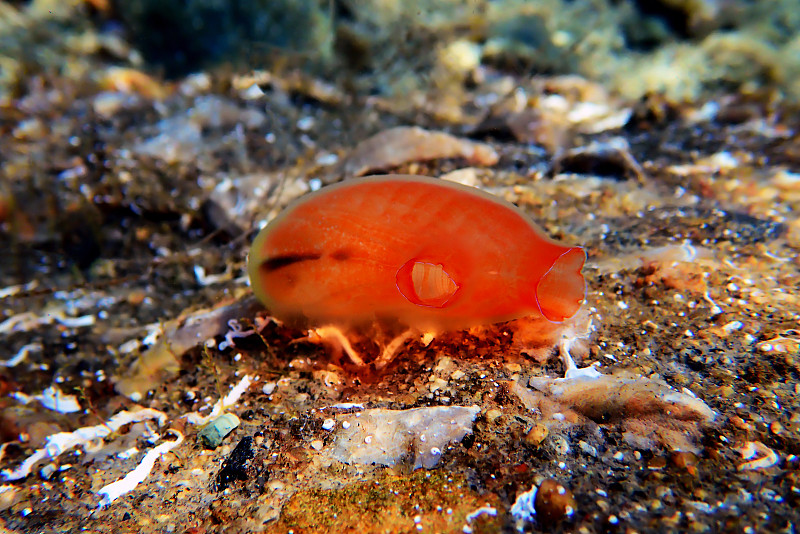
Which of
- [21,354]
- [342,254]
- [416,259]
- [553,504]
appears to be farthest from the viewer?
[21,354]

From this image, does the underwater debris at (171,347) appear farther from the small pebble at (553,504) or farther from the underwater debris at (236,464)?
the small pebble at (553,504)

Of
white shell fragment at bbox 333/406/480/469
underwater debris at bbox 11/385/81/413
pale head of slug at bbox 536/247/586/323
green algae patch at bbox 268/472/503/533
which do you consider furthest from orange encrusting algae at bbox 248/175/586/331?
underwater debris at bbox 11/385/81/413

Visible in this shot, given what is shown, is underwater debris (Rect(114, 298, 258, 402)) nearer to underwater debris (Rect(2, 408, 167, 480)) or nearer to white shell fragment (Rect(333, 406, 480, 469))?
underwater debris (Rect(2, 408, 167, 480))

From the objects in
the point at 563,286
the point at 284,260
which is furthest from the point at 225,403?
the point at 563,286

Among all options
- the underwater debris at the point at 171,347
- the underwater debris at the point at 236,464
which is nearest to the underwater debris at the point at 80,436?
the underwater debris at the point at 171,347

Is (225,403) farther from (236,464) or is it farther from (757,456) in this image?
(757,456)

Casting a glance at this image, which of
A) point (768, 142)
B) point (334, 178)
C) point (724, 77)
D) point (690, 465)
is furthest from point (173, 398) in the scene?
point (724, 77)

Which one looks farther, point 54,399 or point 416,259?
point 54,399
